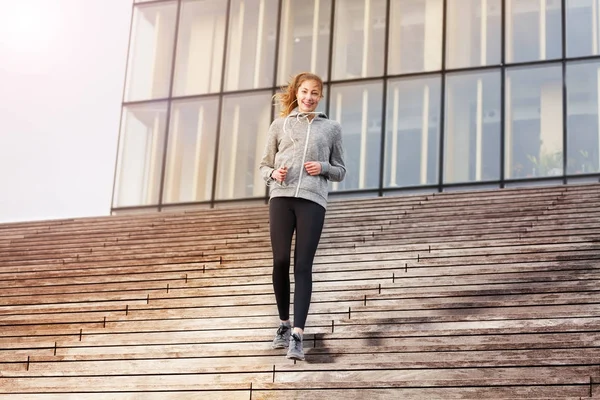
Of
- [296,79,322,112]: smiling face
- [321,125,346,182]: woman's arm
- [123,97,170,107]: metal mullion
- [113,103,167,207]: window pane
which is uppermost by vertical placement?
[123,97,170,107]: metal mullion

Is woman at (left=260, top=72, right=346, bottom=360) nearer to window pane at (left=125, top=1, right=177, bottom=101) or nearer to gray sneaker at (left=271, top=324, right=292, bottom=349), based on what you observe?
gray sneaker at (left=271, top=324, right=292, bottom=349)

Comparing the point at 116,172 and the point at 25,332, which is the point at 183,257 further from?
the point at 116,172

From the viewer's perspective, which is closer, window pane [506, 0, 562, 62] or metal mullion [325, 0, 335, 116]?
window pane [506, 0, 562, 62]

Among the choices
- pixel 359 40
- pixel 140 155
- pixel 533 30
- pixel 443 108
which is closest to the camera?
pixel 533 30

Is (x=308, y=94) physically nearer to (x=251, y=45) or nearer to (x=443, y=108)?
(x=443, y=108)

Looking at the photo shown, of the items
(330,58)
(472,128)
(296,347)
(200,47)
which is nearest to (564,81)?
(472,128)

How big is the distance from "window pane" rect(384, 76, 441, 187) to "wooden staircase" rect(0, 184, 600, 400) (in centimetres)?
439

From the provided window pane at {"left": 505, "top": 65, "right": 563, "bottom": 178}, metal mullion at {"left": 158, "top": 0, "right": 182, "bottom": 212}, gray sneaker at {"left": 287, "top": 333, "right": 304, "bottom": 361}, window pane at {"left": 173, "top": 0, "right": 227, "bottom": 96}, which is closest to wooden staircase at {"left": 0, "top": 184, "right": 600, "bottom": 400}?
gray sneaker at {"left": 287, "top": 333, "right": 304, "bottom": 361}

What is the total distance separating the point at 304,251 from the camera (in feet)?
19.5

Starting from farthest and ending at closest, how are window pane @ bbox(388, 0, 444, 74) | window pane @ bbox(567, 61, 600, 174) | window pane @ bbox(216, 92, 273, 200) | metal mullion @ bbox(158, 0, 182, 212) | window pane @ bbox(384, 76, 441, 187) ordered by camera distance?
metal mullion @ bbox(158, 0, 182, 212) → window pane @ bbox(216, 92, 273, 200) → window pane @ bbox(388, 0, 444, 74) → window pane @ bbox(384, 76, 441, 187) → window pane @ bbox(567, 61, 600, 174)

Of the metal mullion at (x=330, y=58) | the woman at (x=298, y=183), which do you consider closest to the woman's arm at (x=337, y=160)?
the woman at (x=298, y=183)

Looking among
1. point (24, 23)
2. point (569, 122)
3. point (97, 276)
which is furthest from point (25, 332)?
point (24, 23)

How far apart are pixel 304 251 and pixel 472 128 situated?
9924 mm

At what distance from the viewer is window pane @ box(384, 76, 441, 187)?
1550cm
